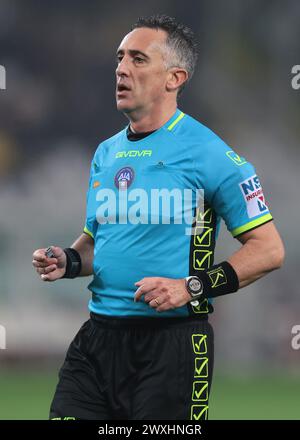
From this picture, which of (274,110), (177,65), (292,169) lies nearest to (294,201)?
(292,169)

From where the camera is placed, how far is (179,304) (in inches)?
132

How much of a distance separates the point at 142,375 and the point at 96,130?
811cm

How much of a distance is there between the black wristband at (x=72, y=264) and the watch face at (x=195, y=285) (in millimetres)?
726

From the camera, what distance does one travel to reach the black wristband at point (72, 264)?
3.94 m

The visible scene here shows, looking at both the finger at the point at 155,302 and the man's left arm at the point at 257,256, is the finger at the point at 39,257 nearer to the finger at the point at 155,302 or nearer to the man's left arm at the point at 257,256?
the finger at the point at 155,302

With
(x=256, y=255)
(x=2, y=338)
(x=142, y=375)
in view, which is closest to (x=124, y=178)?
(x=256, y=255)

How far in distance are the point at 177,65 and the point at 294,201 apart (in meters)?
8.15

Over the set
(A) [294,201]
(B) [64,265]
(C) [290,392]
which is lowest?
(C) [290,392]

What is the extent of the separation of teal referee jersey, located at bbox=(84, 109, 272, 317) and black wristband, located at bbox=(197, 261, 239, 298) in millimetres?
90

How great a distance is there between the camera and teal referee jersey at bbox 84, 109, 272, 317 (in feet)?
11.7

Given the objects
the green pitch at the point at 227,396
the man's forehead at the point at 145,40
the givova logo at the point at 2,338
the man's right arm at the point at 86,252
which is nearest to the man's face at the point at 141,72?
the man's forehead at the point at 145,40

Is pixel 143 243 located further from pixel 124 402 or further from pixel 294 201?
pixel 294 201

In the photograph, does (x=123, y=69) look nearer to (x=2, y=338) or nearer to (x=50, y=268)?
(x=50, y=268)

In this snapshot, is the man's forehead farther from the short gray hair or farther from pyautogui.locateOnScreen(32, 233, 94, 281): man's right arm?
pyautogui.locateOnScreen(32, 233, 94, 281): man's right arm
